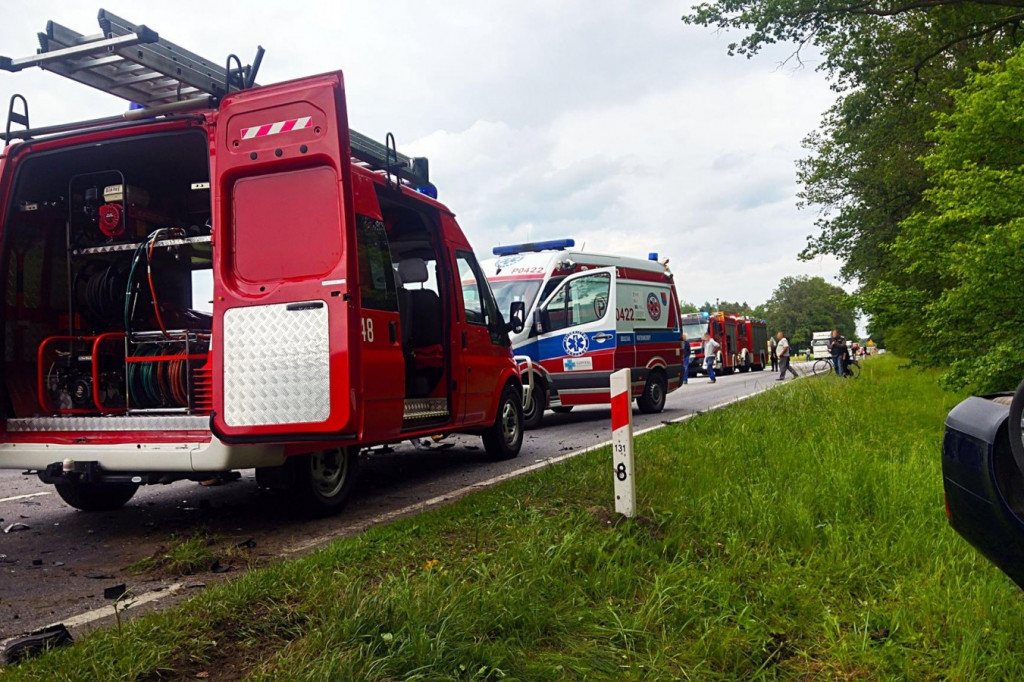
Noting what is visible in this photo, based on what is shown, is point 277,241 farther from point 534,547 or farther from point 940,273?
point 940,273

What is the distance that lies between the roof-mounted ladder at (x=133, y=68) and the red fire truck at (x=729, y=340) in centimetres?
3039

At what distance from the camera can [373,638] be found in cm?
296

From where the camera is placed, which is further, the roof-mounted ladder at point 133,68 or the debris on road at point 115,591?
the roof-mounted ladder at point 133,68

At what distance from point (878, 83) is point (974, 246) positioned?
1194 cm

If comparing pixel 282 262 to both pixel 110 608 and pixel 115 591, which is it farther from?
pixel 110 608

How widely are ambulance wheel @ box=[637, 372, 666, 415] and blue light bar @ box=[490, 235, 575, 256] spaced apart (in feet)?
9.07

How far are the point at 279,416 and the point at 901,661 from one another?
372cm

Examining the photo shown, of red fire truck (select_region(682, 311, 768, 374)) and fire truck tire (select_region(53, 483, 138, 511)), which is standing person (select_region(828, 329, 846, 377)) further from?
fire truck tire (select_region(53, 483, 138, 511))

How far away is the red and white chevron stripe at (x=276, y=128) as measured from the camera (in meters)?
5.27

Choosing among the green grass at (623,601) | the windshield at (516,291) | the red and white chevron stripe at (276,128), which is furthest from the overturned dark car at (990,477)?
the windshield at (516,291)

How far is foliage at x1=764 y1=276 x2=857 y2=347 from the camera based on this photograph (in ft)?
432

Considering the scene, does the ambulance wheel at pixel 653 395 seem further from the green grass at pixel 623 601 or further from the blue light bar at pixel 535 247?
the green grass at pixel 623 601

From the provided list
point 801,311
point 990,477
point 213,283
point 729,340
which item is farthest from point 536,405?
point 801,311

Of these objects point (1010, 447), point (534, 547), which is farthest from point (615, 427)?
point (1010, 447)
